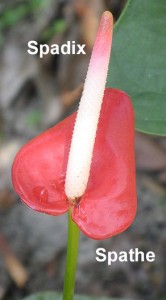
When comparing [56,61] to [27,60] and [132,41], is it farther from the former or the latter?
[132,41]

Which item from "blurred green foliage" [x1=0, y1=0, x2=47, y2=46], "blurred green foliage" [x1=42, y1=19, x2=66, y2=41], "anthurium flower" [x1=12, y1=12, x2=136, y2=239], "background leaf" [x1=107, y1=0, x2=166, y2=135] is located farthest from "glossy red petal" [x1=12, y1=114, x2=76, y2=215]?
"blurred green foliage" [x1=0, y1=0, x2=47, y2=46]

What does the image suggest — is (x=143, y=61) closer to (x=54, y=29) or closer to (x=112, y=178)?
(x=112, y=178)

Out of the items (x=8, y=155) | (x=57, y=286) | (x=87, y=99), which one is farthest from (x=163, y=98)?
(x=8, y=155)

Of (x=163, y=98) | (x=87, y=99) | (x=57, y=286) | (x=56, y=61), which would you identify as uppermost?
(x=87, y=99)

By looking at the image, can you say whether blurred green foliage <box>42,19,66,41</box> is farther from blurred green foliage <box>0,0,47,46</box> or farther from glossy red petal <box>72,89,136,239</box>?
glossy red petal <box>72,89,136,239</box>

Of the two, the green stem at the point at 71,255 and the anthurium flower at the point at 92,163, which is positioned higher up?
the anthurium flower at the point at 92,163

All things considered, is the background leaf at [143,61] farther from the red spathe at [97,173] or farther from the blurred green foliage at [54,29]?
the blurred green foliage at [54,29]

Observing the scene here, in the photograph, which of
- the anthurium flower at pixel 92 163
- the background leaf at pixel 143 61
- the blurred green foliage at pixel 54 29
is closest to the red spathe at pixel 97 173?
the anthurium flower at pixel 92 163
